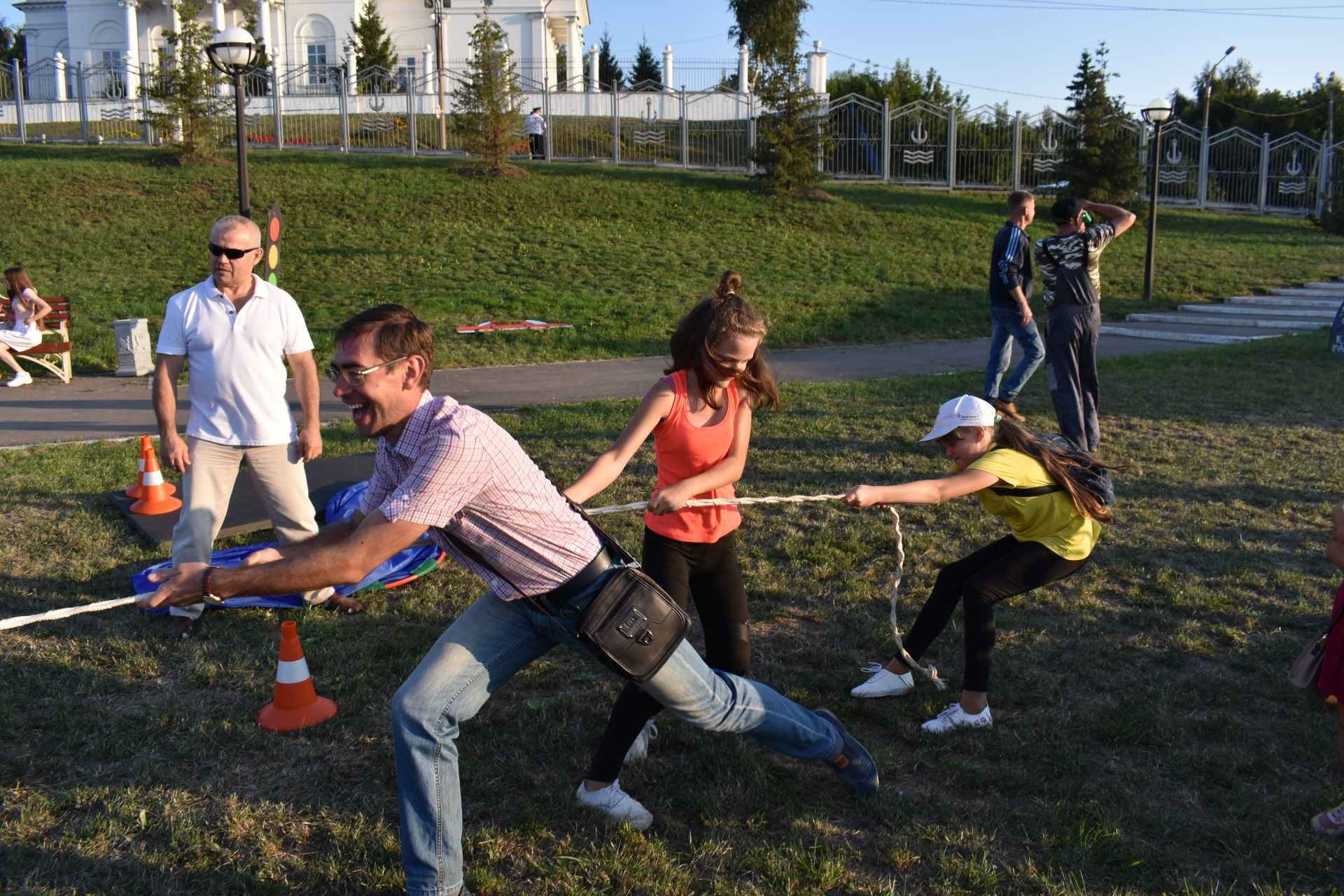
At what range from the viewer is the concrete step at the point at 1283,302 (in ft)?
63.8

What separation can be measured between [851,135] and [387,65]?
21.8 m

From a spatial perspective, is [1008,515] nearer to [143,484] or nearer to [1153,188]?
[143,484]

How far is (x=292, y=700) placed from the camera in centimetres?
418

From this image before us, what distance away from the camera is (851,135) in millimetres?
30672

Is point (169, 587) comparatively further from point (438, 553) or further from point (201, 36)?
point (201, 36)

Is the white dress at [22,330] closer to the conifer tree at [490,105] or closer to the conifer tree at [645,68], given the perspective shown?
the conifer tree at [490,105]

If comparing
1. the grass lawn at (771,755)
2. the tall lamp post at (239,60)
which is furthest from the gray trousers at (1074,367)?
the tall lamp post at (239,60)

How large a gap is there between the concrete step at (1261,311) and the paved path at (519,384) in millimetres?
3411

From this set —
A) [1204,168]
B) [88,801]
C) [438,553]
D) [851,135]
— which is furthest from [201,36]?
[1204,168]

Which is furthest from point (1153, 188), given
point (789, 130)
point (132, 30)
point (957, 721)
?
point (132, 30)

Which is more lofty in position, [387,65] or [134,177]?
[387,65]

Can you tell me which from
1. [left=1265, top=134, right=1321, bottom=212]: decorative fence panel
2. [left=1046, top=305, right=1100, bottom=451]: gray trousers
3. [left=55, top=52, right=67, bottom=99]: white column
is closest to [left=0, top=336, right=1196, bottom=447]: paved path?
[left=1046, top=305, right=1100, bottom=451]: gray trousers

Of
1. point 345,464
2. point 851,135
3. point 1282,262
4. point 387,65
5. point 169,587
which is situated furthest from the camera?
point 387,65

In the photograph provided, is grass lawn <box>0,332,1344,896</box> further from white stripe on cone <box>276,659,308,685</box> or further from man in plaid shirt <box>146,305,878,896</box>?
man in plaid shirt <box>146,305,878,896</box>
